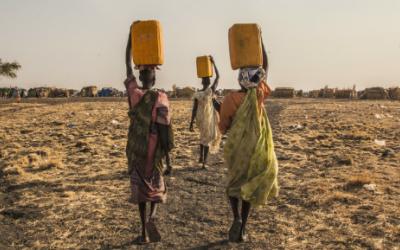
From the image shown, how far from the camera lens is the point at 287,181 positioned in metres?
7.90

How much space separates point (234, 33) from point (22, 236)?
347 cm

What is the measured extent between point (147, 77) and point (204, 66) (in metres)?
4.04

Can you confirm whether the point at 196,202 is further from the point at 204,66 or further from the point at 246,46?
the point at 204,66

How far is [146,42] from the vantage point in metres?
4.64

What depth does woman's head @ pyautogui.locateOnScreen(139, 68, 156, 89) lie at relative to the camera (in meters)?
4.74

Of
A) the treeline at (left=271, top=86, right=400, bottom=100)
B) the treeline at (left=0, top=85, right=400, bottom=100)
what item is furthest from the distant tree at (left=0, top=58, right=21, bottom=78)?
the treeline at (left=271, top=86, right=400, bottom=100)

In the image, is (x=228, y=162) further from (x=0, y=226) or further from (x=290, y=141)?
(x=290, y=141)

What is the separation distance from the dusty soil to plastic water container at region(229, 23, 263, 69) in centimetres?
200

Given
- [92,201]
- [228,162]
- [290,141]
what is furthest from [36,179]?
[290,141]

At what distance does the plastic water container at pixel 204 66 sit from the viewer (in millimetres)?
8648

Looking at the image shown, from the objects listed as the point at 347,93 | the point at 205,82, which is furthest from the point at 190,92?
the point at 205,82

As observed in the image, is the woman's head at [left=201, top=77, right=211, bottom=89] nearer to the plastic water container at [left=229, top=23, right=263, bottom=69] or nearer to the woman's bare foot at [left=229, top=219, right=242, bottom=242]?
the plastic water container at [left=229, top=23, right=263, bottom=69]

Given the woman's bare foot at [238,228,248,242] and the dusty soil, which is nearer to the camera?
the woman's bare foot at [238,228,248,242]

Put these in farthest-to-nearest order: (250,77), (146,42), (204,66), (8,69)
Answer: (8,69) < (204,66) < (250,77) < (146,42)
